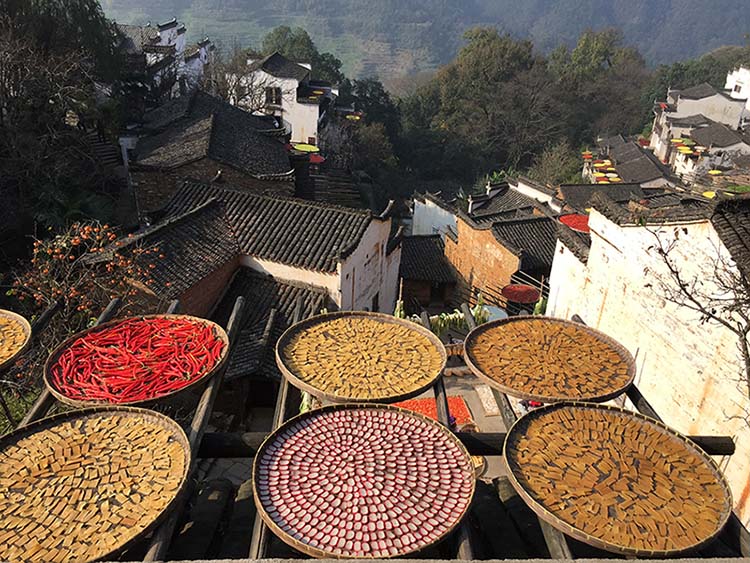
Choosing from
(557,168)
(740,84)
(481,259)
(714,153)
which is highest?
(740,84)

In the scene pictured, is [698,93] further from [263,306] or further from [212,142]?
[263,306]

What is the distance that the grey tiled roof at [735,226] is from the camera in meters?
7.41

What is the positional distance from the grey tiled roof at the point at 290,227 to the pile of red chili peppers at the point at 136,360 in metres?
7.73

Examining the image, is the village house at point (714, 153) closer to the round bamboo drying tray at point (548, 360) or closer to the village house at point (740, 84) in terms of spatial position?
the village house at point (740, 84)

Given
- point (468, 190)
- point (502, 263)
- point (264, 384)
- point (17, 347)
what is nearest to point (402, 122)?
point (468, 190)

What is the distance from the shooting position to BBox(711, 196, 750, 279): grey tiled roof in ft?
24.3

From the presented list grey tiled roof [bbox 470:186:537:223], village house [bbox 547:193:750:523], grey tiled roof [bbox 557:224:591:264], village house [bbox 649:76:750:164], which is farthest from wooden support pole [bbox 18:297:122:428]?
village house [bbox 649:76:750:164]

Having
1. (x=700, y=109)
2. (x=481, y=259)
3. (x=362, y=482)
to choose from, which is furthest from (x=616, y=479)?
(x=700, y=109)

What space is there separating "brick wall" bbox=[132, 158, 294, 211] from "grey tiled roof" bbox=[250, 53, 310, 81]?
18.6 m

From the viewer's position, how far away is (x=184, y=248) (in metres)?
13.2

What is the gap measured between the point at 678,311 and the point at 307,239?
28.6ft

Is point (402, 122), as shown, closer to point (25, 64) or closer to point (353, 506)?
point (25, 64)

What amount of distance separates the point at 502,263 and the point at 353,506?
18.2 metres

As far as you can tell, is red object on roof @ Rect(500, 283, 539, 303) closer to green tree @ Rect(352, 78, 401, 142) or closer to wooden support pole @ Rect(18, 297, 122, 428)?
wooden support pole @ Rect(18, 297, 122, 428)
